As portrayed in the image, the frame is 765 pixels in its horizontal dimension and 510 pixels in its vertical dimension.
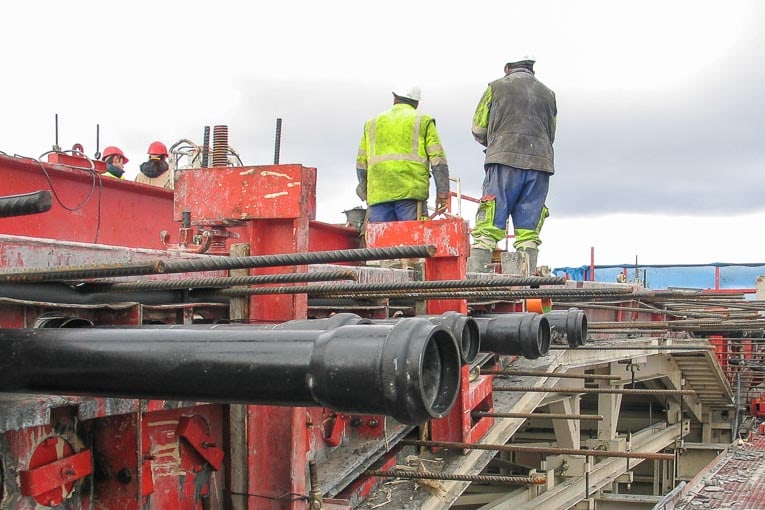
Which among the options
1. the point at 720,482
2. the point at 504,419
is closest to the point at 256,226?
the point at 504,419

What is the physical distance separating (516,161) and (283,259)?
6.34m

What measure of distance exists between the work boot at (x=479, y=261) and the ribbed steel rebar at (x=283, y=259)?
5.77 m

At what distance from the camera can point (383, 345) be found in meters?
1.95

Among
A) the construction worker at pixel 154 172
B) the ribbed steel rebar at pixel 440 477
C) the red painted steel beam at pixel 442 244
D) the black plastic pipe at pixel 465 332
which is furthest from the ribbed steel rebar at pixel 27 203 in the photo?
the construction worker at pixel 154 172

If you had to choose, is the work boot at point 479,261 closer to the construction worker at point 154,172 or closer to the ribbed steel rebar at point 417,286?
the construction worker at point 154,172

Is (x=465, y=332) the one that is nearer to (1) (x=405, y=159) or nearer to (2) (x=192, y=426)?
(2) (x=192, y=426)

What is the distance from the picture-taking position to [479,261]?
8469 millimetres

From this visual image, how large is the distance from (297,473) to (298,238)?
1.10m

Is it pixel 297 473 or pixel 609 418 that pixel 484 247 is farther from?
pixel 609 418

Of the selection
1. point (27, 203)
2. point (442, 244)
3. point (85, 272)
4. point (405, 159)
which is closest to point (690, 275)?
point (405, 159)

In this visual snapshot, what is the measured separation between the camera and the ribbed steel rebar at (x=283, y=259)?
2.48 meters

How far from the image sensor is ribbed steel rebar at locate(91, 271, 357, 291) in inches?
110

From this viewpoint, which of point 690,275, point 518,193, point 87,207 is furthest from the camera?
point 690,275

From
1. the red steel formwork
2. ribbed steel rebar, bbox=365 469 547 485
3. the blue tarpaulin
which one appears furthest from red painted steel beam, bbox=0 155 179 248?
the blue tarpaulin
